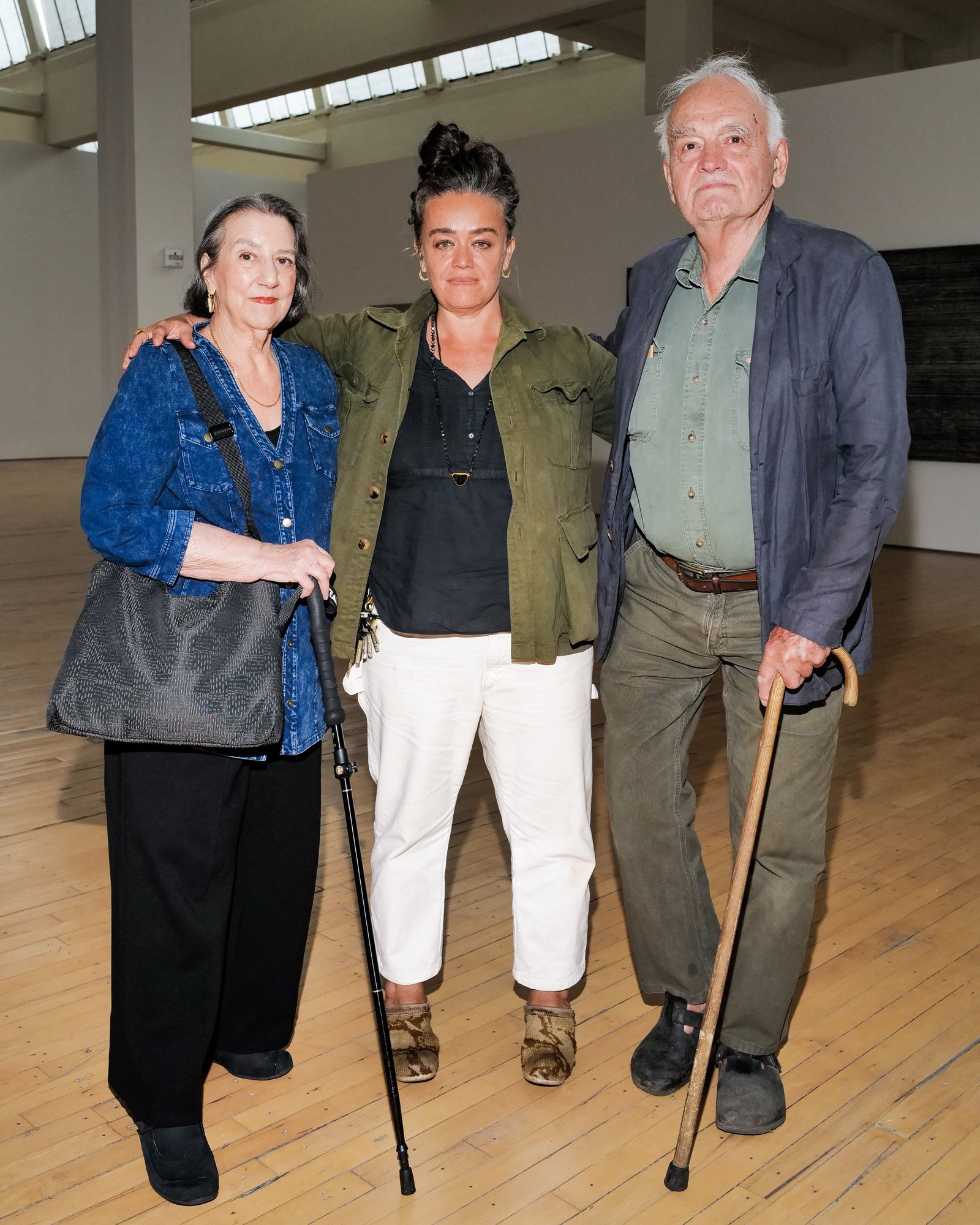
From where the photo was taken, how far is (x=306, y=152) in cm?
2064

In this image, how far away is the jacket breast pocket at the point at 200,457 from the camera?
2.20 meters

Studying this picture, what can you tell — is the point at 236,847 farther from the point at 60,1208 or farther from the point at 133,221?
the point at 133,221

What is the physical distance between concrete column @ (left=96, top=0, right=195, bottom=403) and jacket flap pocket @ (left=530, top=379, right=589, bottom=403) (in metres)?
8.56

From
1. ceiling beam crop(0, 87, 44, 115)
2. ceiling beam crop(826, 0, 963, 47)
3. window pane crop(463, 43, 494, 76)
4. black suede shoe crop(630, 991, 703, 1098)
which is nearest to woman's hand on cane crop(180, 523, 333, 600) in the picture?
black suede shoe crop(630, 991, 703, 1098)

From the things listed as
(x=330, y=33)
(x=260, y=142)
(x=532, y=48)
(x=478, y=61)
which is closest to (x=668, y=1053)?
(x=330, y=33)

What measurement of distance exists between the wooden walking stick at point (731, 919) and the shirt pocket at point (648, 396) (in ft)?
1.79

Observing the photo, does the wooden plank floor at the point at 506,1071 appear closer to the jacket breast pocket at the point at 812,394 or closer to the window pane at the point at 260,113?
the jacket breast pocket at the point at 812,394

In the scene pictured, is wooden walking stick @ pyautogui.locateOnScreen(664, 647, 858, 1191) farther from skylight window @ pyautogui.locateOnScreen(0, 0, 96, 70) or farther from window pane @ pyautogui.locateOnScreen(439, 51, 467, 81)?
window pane @ pyautogui.locateOnScreen(439, 51, 467, 81)

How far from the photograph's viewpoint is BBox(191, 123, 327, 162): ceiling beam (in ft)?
60.9

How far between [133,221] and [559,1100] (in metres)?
9.57

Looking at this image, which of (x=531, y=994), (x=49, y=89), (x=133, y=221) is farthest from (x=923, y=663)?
(x=49, y=89)

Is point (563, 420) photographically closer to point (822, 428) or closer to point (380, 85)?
point (822, 428)

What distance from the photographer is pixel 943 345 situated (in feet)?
34.8

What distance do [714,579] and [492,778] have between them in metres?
0.62
